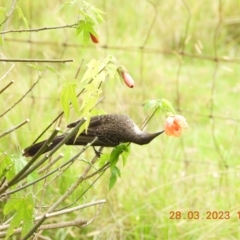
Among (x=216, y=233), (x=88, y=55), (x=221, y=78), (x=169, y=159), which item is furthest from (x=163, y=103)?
(x=221, y=78)

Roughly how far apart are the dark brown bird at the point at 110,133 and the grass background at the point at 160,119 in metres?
0.12

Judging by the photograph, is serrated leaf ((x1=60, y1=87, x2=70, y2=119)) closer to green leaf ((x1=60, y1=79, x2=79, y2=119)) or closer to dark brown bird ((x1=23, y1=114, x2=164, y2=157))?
green leaf ((x1=60, y1=79, x2=79, y2=119))

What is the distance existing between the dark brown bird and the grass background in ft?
0.38

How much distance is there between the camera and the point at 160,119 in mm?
4305

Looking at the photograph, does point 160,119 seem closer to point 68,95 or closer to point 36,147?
point 36,147

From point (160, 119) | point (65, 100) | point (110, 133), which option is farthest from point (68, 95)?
point (160, 119)

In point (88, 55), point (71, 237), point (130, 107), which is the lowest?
point (71, 237)

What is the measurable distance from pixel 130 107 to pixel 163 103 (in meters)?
2.71

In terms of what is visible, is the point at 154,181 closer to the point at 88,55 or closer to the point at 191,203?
the point at 191,203

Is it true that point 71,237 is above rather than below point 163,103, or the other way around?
below

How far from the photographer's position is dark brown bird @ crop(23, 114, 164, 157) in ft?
6.04

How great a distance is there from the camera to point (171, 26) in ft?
19.2

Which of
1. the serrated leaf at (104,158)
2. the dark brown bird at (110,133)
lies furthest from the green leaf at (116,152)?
the serrated leaf at (104,158)

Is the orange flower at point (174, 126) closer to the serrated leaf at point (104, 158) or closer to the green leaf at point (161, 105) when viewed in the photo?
the green leaf at point (161, 105)
